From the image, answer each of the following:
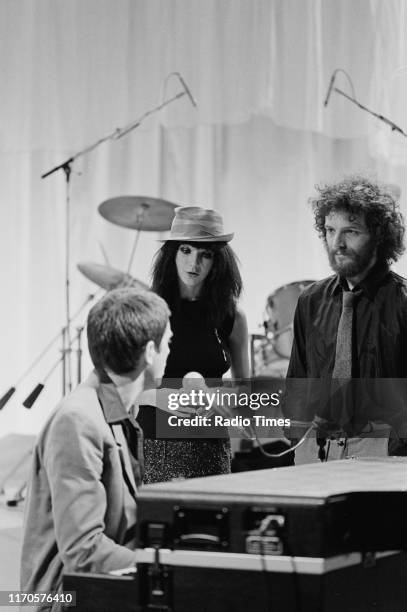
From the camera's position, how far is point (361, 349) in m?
2.76

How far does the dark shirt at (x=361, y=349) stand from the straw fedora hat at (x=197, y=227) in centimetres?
46

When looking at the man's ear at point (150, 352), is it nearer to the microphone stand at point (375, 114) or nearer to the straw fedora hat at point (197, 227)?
the straw fedora hat at point (197, 227)

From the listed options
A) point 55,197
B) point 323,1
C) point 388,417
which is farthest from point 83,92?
point 388,417

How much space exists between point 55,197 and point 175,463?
356cm

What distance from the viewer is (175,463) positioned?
307 centimetres

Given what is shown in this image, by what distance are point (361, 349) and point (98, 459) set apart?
104 cm

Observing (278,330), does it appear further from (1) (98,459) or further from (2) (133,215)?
(1) (98,459)

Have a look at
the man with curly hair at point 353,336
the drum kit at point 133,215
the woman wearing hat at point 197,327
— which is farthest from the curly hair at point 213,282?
the drum kit at point 133,215

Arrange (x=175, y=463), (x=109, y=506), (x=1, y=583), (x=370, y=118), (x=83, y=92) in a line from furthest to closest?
(x=83, y=92), (x=370, y=118), (x=1, y=583), (x=175, y=463), (x=109, y=506)

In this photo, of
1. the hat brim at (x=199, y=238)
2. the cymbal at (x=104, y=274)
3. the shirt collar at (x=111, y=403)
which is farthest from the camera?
the cymbal at (x=104, y=274)

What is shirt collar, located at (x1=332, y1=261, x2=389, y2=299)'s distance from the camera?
280 centimetres

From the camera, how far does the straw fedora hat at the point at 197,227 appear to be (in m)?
3.23

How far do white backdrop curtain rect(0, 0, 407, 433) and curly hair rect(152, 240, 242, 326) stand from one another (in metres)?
2.12

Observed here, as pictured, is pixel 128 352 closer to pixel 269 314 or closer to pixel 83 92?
pixel 269 314
